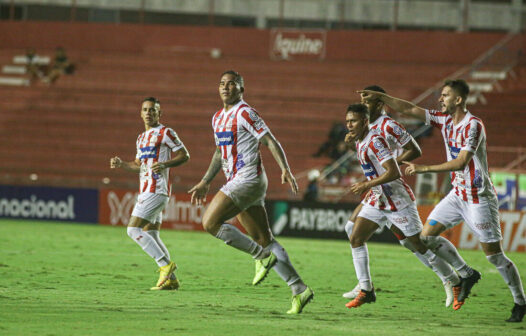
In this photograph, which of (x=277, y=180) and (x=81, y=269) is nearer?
(x=81, y=269)

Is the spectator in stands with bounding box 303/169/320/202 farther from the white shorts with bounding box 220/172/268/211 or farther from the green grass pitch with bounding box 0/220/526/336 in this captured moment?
the white shorts with bounding box 220/172/268/211

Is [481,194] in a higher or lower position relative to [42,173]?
higher

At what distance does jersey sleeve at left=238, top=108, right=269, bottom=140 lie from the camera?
877 centimetres

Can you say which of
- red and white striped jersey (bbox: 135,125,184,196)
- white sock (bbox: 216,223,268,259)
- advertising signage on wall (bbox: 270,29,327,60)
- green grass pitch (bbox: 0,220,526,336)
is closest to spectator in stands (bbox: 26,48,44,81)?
advertising signage on wall (bbox: 270,29,327,60)

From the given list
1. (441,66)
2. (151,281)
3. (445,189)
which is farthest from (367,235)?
(441,66)

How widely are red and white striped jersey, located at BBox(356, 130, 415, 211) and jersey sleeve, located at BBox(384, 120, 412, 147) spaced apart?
272 millimetres

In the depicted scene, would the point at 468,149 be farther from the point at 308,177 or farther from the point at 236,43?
the point at 236,43

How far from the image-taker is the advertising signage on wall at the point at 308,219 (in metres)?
21.3

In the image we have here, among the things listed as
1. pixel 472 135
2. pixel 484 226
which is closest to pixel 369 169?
pixel 472 135

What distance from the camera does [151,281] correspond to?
11.5 metres

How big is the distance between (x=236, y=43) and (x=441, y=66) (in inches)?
301

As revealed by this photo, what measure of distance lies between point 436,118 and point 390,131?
1.99 feet

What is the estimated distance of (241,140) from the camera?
29.3ft

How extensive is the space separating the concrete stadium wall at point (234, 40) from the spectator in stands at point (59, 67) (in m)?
1.87
